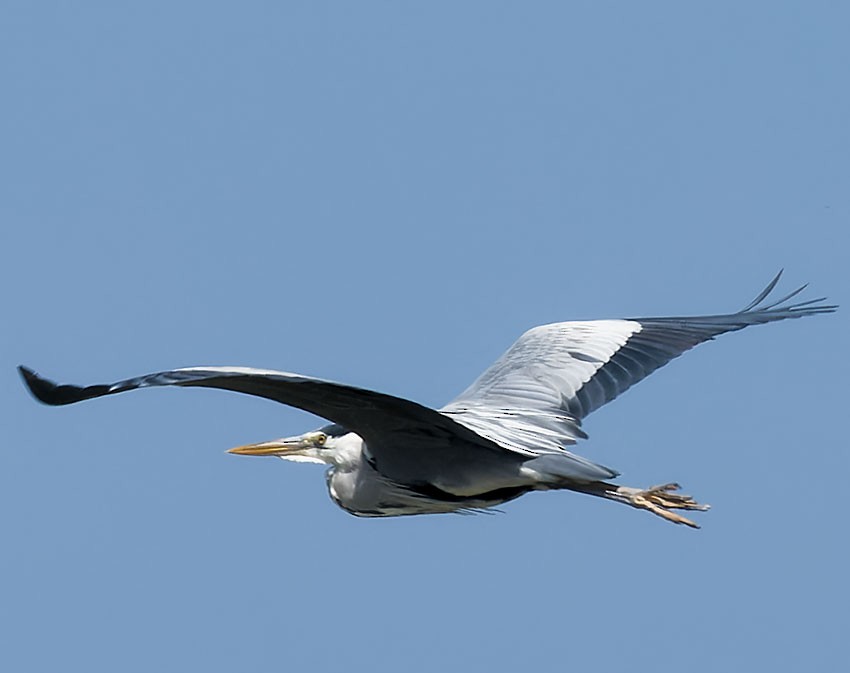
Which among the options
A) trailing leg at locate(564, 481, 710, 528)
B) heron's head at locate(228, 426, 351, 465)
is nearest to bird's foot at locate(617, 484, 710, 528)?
trailing leg at locate(564, 481, 710, 528)

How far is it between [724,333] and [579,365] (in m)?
0.77

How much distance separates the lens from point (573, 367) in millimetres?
6719

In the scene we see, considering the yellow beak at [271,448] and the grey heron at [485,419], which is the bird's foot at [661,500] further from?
the yellow beak at [271,448]

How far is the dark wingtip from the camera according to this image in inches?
170

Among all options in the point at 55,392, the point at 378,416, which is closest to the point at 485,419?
the point at 378,416

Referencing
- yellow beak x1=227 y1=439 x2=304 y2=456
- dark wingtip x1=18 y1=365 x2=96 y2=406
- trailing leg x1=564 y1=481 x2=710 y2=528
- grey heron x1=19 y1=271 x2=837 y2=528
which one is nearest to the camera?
dark wingtip x1=18 y1=365 x2=96 y2=406

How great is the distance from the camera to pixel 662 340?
700 cm

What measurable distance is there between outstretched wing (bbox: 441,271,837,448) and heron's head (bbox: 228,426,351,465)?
48 centimetres

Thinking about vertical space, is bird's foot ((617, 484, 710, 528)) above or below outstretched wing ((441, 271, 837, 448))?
below

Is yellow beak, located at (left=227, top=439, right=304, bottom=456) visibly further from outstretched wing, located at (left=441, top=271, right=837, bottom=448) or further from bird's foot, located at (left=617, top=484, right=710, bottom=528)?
bird's foot, located at (left=617, top=484, right=710, bottom=528)

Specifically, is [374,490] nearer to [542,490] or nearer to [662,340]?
[542,490]

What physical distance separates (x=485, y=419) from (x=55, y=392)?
79.8 inches

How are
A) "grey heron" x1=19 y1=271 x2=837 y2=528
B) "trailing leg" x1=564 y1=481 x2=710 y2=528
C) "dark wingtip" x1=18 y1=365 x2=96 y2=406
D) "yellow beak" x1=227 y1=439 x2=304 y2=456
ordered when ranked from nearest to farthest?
1. "dark wingtip" x1=18 y1=365 x2=96 y2=406
2. "grey heron" x1=19 y1=271 x2=837 y2=528
3. "trailing leg" x1=564 y1=481 x2=710 y2=528
4. "yellow beak" x1=227 y1=439 x2=304 y2=456

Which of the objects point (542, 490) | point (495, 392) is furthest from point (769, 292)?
point (542, 490)
